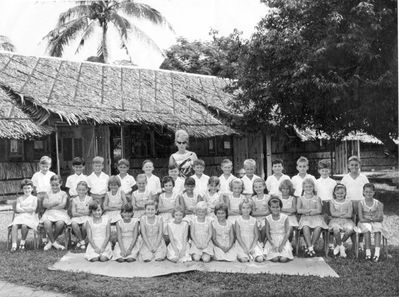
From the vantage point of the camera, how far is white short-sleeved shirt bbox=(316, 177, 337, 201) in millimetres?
7380

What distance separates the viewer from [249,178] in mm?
7574

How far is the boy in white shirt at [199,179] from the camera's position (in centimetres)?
733

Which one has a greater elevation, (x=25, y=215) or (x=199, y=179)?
(x=199, y=179)

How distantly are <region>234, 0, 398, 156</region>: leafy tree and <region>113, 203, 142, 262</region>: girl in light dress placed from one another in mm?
6185

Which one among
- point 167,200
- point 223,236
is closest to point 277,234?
point 223,236

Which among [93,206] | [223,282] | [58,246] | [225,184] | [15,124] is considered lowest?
[223,282]

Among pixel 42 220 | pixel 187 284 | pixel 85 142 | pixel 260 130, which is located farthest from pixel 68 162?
pixel 187 284

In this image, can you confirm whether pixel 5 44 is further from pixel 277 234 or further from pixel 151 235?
pixel 277 234

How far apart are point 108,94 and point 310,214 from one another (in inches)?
368

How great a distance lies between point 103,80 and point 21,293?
1122 cm

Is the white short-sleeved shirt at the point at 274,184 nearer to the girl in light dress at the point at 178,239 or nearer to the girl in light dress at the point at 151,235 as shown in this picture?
the girl in light dress at the point at 178,239

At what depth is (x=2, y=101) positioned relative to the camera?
42.6 ft

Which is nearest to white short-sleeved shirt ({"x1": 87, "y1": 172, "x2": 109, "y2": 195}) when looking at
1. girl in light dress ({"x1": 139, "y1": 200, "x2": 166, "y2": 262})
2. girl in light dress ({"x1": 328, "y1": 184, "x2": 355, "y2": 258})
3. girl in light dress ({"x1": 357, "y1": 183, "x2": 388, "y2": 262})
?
girl in light dress ({"x1": 139, "y1": 200, "x2": 166, "y2": 262})

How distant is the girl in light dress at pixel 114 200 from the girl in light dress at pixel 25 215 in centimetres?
108
